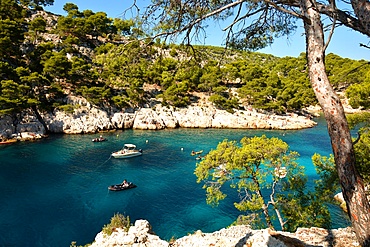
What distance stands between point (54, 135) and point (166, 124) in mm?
19472

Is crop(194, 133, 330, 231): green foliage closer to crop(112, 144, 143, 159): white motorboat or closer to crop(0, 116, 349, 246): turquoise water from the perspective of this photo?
crop(0, 116, 349, 246): turquoise water

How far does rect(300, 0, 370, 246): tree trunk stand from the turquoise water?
45.5 feet

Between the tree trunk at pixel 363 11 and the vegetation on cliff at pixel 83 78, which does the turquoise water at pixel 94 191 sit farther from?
the tree trunk at pixel 363 11

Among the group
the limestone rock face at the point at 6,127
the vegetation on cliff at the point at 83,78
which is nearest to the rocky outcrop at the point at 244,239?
the vegetation on cliff at the point at 83,78

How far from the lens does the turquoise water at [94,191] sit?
1631 centimetres

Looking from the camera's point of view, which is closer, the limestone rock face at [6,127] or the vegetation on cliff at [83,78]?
the limestone rock face at [6,127]

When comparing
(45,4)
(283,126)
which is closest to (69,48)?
(45,4)

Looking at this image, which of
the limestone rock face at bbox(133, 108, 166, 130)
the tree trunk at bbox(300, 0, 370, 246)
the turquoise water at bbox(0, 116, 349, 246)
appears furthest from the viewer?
the limestone rock face at bbox(133, 108, 166, 130)

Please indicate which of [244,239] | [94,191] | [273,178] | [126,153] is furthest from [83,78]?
[244,239]

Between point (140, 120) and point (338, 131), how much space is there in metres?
45.7

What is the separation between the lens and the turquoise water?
16.3 meters

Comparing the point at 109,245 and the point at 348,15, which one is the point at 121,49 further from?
the point at 109,245

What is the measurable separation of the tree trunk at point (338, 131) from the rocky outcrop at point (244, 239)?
5.05m

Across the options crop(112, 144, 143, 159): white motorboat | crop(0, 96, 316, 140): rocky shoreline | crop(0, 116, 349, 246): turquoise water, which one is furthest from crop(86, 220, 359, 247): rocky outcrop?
crop(0, 96, 316, 140): rocky shoreline
